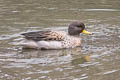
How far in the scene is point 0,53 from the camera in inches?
423

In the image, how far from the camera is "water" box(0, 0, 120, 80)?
9145 mm

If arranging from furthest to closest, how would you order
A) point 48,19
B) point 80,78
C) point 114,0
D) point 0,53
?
point 114,0 < point 48,19 < point 0,53 < point 80,78

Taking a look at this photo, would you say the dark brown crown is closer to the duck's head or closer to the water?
the duck's head

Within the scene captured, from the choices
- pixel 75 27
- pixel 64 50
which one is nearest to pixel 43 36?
pixel 64 50

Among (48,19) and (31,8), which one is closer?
(48,19)

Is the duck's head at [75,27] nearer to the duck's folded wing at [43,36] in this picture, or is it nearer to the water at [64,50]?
the water at [64,50]

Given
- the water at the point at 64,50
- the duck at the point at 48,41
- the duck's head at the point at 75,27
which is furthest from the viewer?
the duck's head at the point at 75,27

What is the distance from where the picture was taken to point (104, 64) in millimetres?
9789

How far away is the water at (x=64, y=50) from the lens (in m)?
9.14

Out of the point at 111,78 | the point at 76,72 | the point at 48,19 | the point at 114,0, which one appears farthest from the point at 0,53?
the point at 114,0

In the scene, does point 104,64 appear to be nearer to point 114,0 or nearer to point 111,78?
point 111,78

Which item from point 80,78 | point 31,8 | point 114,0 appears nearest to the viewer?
point 80,78

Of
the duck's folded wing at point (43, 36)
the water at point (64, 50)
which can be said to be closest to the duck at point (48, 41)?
the duck's folded wing at point (43, 36)

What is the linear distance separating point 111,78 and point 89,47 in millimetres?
2904
